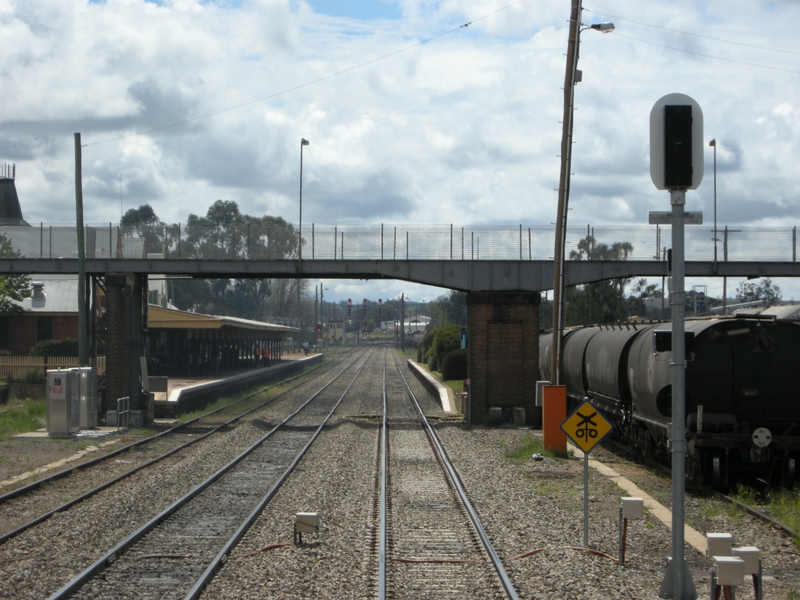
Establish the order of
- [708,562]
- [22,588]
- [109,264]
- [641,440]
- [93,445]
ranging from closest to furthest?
[22,588]
[708,562]
[641,440]
[93,445]
[109,264]

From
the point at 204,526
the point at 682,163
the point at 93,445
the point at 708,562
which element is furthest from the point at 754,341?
the point at 93,445

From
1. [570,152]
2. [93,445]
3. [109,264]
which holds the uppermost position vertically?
[570,152]

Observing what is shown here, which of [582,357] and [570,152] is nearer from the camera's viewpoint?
[570,152]

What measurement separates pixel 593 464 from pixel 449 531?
7522 millimetres

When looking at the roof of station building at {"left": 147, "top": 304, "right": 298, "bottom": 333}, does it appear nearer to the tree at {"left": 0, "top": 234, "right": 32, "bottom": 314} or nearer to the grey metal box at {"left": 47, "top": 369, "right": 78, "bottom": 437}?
the tree at {"left": 0, "top": 234, "right": 32, "bottom": 314}

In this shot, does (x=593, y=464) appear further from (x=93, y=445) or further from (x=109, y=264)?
(x=109, y=264)

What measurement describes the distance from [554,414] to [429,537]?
8.83m

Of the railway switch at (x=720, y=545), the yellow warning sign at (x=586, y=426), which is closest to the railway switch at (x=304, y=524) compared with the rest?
the yellow warning sign at (x=586, y=426)

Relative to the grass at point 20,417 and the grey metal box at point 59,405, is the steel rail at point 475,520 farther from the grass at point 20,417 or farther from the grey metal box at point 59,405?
the grass at point 20,417

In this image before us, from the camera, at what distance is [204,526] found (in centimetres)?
1130

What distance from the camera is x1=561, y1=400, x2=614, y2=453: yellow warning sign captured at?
10.4 m

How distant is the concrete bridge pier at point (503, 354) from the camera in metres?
25.4

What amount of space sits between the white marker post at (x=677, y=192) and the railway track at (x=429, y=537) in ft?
5.29

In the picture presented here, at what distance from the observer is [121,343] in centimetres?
2569
